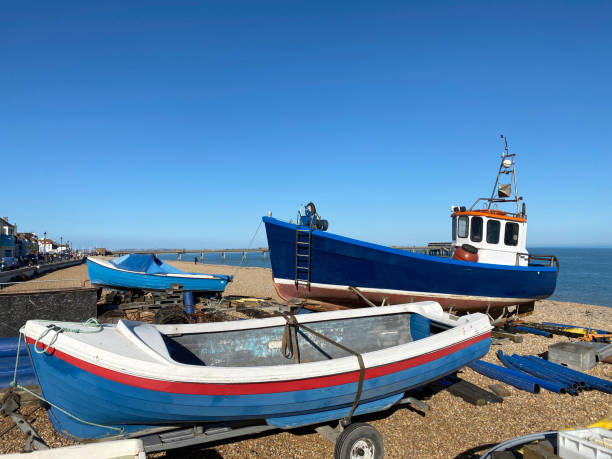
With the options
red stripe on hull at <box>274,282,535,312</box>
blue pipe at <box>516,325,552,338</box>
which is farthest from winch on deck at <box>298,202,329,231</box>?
blue pipe at <box>516,325,552,338</box>

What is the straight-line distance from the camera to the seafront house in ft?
152

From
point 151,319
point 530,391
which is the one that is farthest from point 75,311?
point 530,391

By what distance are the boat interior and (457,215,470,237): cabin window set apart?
634 centimetres

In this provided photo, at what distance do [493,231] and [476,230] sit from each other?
574 mm

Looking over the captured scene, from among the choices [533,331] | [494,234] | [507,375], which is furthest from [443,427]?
[494,234]

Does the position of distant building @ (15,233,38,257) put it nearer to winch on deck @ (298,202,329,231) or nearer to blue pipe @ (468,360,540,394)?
winch on deck @ (298,202,329,231)

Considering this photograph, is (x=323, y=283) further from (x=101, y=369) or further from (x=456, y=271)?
(x=101, y=369)

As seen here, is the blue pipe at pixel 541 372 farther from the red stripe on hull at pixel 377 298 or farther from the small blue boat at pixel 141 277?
the small blue boat at pixel 141 277

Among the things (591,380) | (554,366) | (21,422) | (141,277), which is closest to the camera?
(21,422)

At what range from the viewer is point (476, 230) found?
39.5 feet

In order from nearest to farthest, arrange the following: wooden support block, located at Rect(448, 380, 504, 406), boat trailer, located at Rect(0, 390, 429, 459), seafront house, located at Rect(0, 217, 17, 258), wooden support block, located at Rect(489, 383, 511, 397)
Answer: boat trailer, located at Rect(0, 390, 429, 459), wooden support block, located at Rect(448, 380, 504, 406), wooden support block, located at Rect(489, 383, 511, 397), seafront house, located at Rect(0, 217, 17, 258)

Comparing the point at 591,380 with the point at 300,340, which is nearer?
the point at 300,340

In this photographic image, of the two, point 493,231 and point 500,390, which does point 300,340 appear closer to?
point 500,390

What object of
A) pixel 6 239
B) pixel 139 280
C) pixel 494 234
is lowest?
pixel 6 239
